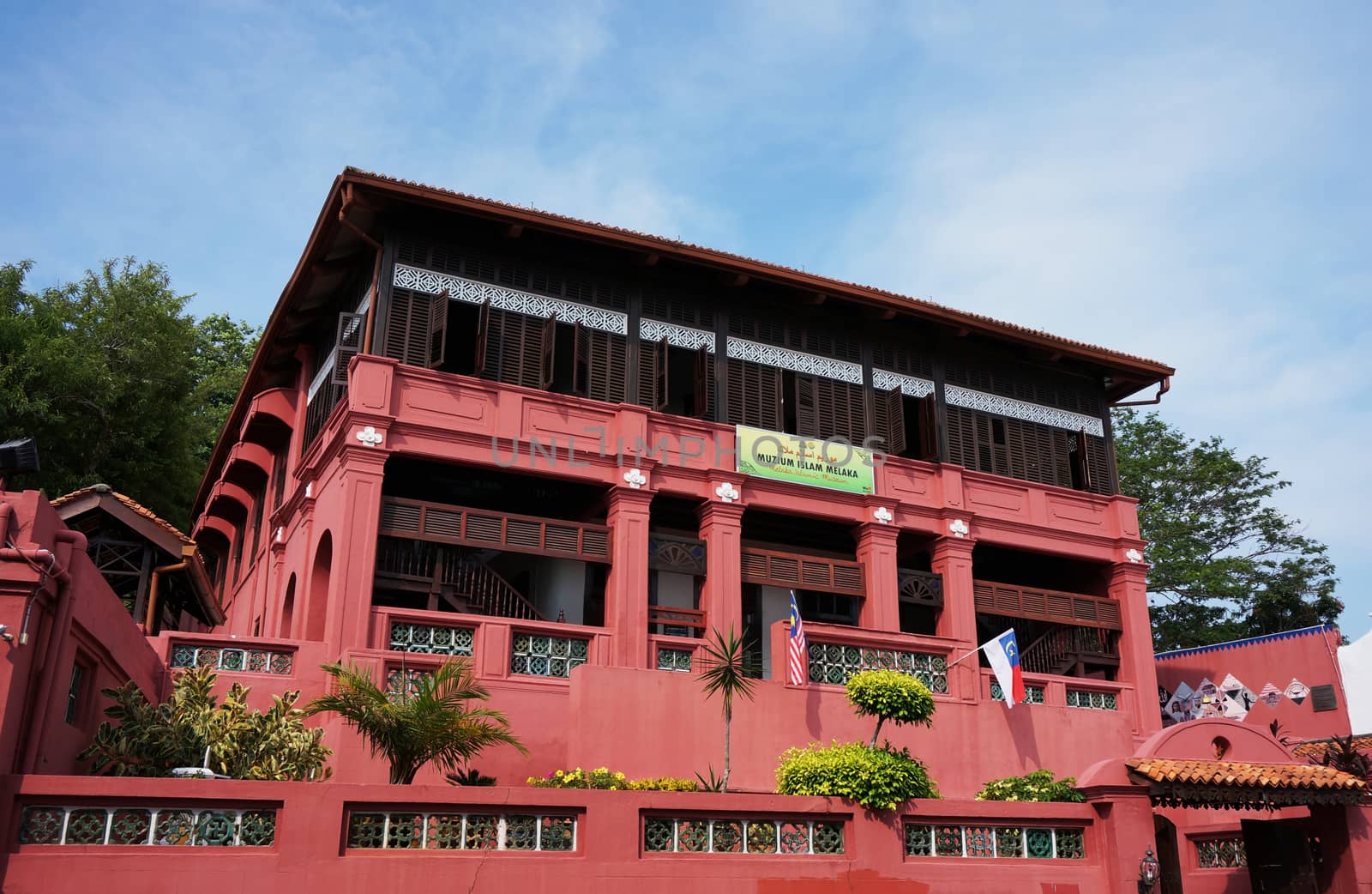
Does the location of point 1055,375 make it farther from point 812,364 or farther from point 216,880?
point 216,880

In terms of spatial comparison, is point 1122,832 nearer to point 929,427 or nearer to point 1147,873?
point 1147,873

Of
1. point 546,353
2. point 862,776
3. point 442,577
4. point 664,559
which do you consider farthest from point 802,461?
point 862,776

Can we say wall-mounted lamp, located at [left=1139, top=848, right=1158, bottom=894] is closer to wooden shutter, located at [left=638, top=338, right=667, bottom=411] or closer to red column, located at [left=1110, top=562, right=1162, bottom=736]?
wooden shutter, located at [left=638, top=338, right=667, bottom=411]

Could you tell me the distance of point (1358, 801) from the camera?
12.2 meters

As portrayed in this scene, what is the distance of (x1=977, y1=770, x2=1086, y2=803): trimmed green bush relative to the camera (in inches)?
552

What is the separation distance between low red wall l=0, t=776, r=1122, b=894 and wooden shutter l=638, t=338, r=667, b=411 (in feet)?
29.1

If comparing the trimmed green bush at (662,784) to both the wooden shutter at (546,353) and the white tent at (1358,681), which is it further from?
the white tent at (1358,681)

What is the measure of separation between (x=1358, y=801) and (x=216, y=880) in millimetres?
10701

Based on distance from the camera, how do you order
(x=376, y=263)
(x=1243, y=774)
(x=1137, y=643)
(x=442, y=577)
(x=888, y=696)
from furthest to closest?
(x=1137, y=643), (x=376, y=263), (x=442, y=577), (x=888, y=696), (x=1243, y=774)

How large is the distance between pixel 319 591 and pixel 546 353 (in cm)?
477

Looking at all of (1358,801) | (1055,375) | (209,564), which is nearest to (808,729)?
(1358,801)

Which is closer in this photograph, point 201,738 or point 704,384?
point 201,738

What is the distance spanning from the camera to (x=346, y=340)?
733 inches

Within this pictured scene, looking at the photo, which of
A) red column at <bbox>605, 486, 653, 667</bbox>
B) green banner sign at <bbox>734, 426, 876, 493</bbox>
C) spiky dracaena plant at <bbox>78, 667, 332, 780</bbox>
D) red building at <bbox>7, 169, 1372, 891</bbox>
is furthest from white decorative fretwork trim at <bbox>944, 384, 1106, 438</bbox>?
spiky dracaena plant at <bbox>78, 667, 332, 780</bbox>
